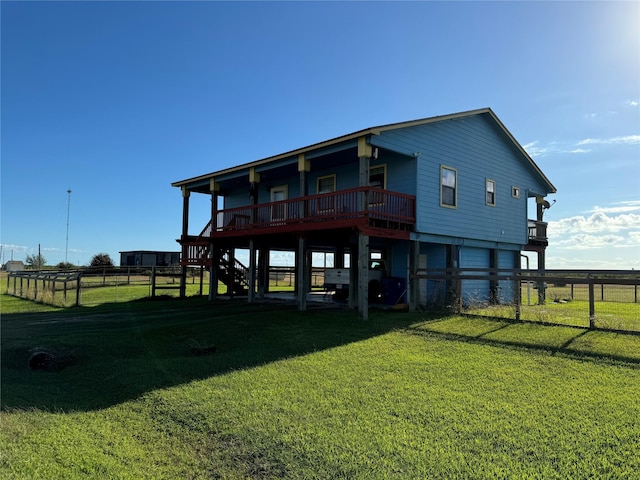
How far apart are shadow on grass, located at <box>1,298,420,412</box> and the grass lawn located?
5cm

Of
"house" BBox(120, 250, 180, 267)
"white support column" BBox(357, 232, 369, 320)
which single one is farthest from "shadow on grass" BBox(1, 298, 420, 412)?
"house" BBox(120, 250, 180, 267)

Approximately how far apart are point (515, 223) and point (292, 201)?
10.6 metres

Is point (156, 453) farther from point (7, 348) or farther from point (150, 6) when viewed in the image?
point (150, 6)

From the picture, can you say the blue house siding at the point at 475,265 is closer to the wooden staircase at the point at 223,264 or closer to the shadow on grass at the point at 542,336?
the shadow on grass at the point at 542,336

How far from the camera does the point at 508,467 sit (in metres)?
3.51

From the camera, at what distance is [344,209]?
13820 millimetres

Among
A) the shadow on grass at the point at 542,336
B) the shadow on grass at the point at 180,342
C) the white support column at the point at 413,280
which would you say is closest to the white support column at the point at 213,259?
the shadow on grass at the point at 180,342

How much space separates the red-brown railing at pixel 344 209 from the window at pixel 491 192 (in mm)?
5046

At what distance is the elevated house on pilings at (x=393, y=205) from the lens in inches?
538

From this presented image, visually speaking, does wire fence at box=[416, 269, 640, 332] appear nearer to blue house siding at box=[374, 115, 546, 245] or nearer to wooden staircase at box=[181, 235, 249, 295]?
blue house siding at box=[374, 115, 546, 245]

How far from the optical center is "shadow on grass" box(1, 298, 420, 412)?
6031mm

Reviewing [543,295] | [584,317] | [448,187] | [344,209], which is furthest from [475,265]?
[344,209]

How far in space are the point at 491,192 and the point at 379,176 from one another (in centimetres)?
520

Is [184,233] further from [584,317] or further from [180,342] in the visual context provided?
[584,317]
